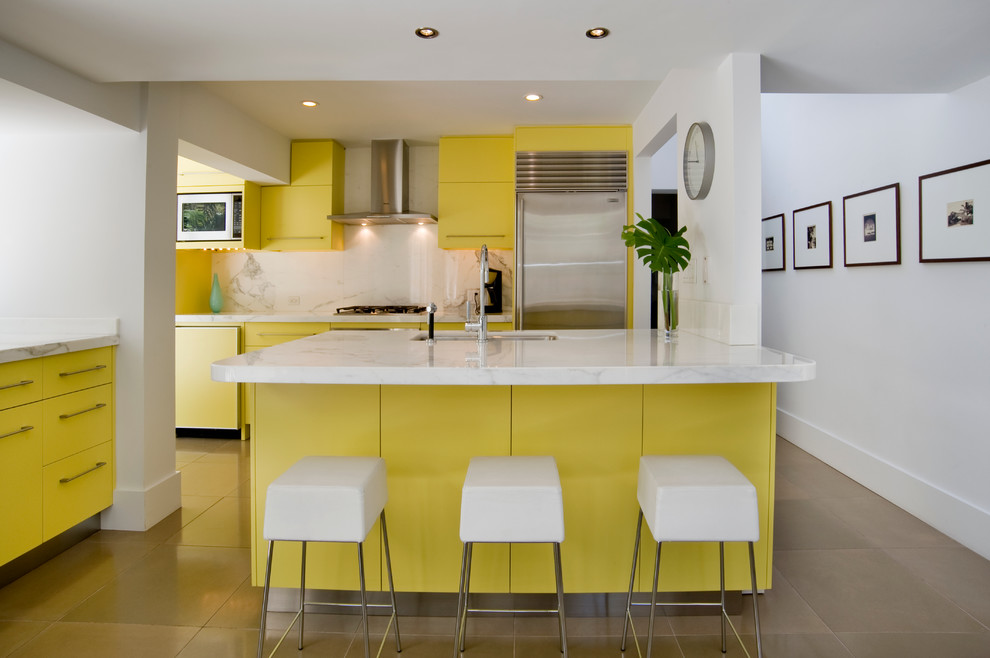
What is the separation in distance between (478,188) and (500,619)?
3343 mm

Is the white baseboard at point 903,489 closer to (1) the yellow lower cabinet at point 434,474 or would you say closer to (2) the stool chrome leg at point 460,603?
(1) the yellow lower cabinet at point 434,474

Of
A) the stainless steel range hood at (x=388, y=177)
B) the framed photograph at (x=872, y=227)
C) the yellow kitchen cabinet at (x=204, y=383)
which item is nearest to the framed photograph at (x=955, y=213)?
the framed photograph at (x=872, y=227)

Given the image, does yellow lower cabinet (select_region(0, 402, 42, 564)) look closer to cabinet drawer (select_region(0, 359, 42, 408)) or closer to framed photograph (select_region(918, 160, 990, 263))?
cabinet drawer (select_region(0, 359, 42, 408))

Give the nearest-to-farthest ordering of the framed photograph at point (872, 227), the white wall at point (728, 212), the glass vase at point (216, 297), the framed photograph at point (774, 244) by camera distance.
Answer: the white wall at point (728, 212) < the framed photograph at point (872, 227) < the framed photograph at point (774, 244) < the glass vase at point (216, 297)

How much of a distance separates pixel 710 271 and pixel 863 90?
1163mm

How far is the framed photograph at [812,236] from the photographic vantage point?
3.99 metres

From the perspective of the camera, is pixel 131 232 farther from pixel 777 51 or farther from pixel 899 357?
pixel 899 357

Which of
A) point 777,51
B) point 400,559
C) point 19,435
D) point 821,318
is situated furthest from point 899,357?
point 19,435

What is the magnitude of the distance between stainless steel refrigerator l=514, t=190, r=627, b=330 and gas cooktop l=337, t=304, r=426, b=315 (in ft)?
3.10

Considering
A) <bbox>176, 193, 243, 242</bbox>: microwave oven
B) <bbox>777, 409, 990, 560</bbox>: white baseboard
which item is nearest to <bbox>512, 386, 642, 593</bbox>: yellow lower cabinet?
<bbox>777, 409, 990, 560</bbox>: white baseboard

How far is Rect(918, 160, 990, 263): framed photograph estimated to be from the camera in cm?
268

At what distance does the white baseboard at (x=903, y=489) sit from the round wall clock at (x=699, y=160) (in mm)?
1870

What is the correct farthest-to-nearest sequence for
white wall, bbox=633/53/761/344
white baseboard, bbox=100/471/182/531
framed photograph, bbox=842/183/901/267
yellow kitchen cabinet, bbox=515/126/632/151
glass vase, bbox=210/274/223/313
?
glass vase, bbox=210/274/223/313 < yellow kitchen cabinet, bbox=515/126/632/151 < framed photograph, bbox=842/183/901/267 < white baseboard, bbox=100/471/182/531 < white wall, bbox=633/53/761/344

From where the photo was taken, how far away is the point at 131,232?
295 cm
